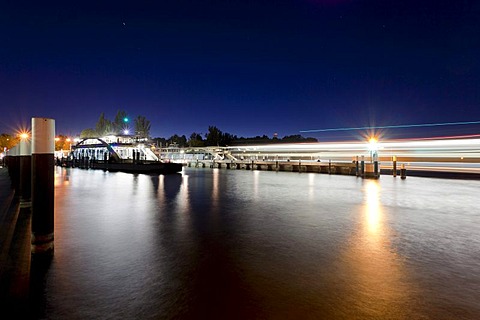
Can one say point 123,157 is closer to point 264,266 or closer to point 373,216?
point 373,216

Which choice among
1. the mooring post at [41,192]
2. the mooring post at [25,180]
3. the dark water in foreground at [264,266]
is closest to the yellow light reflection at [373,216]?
the dark water in foreground at [264,266]

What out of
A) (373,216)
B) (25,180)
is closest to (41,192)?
(25,180)

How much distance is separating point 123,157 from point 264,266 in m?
44.8

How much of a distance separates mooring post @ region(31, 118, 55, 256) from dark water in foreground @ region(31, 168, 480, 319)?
0.36 m

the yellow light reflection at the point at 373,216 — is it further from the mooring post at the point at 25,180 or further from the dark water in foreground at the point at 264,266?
the mooring post at the point at 25,180

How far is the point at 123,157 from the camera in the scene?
4544 cm

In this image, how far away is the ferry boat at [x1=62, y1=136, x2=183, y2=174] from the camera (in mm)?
32875

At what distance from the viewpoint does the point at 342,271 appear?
429cm

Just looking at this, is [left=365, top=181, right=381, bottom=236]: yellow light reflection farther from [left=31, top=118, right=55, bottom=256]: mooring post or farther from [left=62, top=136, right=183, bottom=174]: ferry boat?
[left=62, top=136, right=183, bottom=174]: ferry boat

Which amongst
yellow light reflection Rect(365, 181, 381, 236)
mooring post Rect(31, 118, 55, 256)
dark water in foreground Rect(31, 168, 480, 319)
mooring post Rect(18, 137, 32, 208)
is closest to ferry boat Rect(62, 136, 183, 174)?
mooring post Rect(18, 137, 32, 208)

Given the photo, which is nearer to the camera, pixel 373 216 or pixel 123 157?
pixel 373 216

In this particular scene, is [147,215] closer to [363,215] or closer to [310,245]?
[310,245]

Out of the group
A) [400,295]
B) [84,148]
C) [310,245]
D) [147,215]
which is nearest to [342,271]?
[400,295]

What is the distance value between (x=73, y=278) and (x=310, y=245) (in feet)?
12.8
